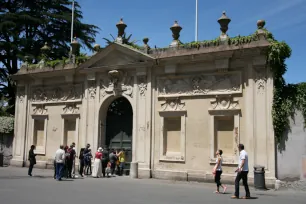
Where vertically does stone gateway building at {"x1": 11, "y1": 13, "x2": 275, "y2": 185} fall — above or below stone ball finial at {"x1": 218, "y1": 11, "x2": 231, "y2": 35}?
below

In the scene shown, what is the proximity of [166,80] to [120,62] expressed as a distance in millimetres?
2996

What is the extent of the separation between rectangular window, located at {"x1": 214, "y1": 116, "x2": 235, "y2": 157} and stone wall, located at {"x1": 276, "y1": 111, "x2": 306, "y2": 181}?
228 cm

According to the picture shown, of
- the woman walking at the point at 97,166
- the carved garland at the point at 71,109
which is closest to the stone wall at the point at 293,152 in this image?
the woman walking at the point at 97,166

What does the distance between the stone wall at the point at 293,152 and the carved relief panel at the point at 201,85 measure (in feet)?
9.27

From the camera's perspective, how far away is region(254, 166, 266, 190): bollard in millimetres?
14011

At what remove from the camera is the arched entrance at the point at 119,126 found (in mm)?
19422

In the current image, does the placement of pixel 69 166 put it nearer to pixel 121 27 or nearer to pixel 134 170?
pixel 134 170

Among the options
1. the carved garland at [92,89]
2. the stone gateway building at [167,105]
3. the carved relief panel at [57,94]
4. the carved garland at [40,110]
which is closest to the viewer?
the stone gateway building at [167,105]

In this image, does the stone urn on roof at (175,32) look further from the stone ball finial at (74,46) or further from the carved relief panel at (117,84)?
the stone ball finial at (74,46)

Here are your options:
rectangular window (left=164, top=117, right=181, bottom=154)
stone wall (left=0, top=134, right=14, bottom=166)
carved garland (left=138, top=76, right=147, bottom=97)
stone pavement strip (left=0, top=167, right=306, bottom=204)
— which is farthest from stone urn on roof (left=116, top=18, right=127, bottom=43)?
stone wall (left=0, top=134, right=14, bottom=166)

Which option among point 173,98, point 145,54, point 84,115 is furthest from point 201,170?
point 84,115

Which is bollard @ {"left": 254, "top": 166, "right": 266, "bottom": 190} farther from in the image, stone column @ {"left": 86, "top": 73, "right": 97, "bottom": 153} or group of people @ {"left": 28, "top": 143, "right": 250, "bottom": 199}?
stone column @ {"left": 86, "top": 73, "right": 97, "bottom": 153}

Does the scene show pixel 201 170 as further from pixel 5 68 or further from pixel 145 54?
pixel 5 68

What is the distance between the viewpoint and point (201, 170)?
16.4 m
